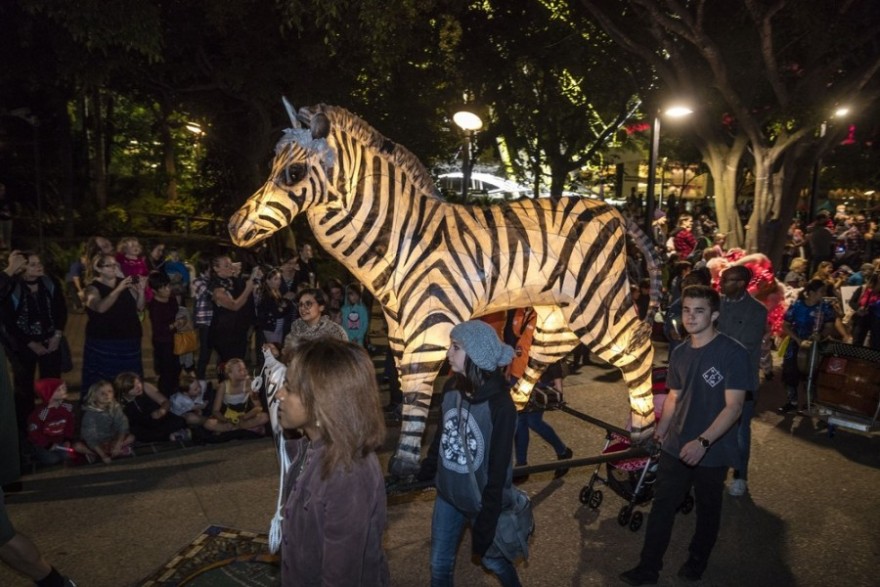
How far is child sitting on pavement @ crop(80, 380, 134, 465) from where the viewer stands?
586 centimetres

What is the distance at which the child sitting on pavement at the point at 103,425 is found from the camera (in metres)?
5.86

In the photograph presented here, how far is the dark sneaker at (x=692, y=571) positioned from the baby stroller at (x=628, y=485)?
1.99ft

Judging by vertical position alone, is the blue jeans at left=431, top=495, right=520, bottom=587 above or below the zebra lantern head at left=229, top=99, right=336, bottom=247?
below

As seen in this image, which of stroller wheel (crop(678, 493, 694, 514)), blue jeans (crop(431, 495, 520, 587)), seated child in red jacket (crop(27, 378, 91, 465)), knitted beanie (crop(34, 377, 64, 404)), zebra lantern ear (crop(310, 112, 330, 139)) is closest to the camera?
blue jeans (crop(431, 495, 520, 587))

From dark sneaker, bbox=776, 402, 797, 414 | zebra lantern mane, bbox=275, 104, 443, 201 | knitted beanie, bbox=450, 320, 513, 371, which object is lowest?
dark sneaker, bbox=776, 402, 797, 414

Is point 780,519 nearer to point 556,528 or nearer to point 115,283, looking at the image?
point 556,528

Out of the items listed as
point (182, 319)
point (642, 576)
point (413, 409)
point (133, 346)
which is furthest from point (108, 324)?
point (642, 576)

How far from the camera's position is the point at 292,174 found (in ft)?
15.1

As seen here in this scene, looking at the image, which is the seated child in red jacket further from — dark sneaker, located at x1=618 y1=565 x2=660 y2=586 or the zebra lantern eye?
dark sneaker, located at x1=618 y1=565 x2=660 y2=586

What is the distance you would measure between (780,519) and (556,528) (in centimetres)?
173

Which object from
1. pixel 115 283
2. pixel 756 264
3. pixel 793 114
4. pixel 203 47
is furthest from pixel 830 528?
pixel 203 47

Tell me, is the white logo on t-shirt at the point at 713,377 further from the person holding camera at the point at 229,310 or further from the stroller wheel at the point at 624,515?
the person holding camera at the point at 229,310

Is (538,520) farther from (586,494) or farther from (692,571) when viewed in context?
(692,571)

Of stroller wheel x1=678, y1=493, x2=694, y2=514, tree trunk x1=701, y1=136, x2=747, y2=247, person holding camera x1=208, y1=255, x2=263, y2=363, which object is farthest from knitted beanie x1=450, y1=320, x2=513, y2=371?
tree trunk x1=701, y1=136, x2=747, y2=247
